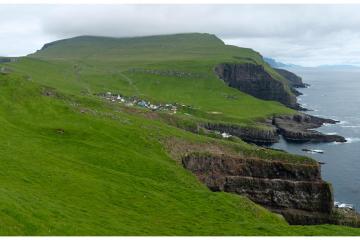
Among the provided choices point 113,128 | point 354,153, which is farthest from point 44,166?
point 354,153

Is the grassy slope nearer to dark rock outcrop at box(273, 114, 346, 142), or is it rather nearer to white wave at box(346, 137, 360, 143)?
dark rock outcrop at box(273, 114, 346, 142)

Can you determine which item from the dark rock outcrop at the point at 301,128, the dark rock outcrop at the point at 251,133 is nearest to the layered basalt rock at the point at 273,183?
the dark rock outcrop at the point at 251,133

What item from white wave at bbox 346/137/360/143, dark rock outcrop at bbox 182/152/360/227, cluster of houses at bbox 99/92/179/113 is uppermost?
cluster of houses at bbox 99/92/179/113

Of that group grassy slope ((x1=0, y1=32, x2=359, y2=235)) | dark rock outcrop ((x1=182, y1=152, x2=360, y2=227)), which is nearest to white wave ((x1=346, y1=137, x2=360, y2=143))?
dark rock outcrop ((x1=182, y1=152, x2=360, y2=227))

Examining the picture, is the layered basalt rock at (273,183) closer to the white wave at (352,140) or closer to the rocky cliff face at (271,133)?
the rocky cliff face at (271,133)

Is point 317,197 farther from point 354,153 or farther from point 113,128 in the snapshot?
point 354,153

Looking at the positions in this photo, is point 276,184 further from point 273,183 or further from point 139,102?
point 139,102
